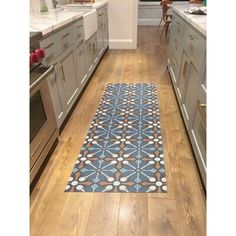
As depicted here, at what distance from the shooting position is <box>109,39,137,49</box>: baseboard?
4750 millimetres

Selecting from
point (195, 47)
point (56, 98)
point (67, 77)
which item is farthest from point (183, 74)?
point (56, 98)

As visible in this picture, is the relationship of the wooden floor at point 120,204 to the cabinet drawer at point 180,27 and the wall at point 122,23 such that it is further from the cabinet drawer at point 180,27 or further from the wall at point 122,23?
the wall at point 122,23

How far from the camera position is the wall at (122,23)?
4418 millimetres

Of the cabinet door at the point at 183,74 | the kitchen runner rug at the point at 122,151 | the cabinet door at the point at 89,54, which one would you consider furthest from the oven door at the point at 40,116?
the cabinet door at the point at 89,54

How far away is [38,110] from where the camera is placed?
1523mm

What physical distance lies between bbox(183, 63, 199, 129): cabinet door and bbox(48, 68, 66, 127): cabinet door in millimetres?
1074

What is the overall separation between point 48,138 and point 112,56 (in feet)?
9.88

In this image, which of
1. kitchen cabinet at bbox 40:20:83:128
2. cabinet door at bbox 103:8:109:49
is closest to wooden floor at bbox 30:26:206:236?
kitchen cabinet at bbox 40:20:83:128

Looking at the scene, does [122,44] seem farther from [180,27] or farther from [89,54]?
[180,27]

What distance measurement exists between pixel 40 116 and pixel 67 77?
699 mm

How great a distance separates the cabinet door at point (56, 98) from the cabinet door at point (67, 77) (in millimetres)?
86

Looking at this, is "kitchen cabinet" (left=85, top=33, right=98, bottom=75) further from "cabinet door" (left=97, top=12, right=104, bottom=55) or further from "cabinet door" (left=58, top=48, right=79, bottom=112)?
"cabinet door" (left=58, top=48, right=79, bottom=112)

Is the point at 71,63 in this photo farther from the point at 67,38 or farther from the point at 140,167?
the point at 140,167
